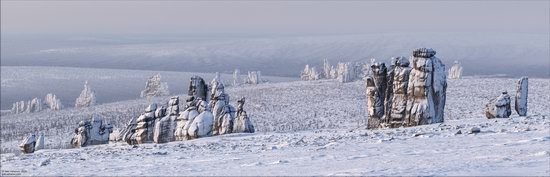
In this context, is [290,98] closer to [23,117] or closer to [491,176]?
[23,117]

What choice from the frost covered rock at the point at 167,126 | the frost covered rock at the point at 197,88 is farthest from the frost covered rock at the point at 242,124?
the frost covered rock at the point at 197,88

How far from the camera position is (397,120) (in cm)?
4288

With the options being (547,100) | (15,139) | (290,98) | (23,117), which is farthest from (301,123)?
(23,117)

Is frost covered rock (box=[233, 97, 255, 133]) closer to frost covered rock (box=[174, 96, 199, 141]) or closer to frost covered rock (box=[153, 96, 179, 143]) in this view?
frost covered rock (box=[174, 96, 199, 141])

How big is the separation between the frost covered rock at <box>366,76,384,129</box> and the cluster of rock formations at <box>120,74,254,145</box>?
9692mm

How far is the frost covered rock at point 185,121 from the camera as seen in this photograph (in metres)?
46.2

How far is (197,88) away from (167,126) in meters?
5.85

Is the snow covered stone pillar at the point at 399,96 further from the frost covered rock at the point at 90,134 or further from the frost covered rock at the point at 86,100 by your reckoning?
the frost covered rock at the point at 86,100

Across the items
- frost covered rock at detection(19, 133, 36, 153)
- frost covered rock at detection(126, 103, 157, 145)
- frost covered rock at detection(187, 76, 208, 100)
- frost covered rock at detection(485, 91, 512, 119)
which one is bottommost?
frost covered rock at detection(19, 133, 36, 153)

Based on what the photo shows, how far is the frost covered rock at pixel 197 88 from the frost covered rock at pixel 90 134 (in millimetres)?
12567

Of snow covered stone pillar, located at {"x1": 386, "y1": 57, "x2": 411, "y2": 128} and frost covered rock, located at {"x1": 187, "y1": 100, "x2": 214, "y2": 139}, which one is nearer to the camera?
snow covered stone pillar, located at {"x1": 386, "y1": 57, "x2": 411, "y2": 128}

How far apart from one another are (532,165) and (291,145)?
1281 cm

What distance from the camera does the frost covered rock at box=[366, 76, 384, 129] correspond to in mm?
45250

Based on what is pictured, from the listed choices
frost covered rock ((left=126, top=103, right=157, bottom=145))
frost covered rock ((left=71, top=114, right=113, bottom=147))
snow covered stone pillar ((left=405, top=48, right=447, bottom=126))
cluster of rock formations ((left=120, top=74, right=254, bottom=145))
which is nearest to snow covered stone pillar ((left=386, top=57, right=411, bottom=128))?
snow covered stone pillar ((left=405, top=48, right=447, bottom=126))
